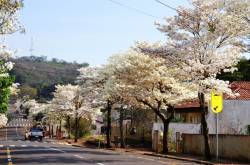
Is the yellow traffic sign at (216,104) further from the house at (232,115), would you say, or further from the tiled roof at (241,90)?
the tiled roof at (241,90)

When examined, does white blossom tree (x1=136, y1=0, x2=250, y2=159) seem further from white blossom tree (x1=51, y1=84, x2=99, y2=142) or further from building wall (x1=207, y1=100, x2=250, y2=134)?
white blossom tree (x1=51, y1=84, x2=99, y2=142)

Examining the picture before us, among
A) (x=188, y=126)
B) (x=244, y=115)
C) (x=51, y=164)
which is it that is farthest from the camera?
(x=188, y=126)

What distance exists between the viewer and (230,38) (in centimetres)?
3428

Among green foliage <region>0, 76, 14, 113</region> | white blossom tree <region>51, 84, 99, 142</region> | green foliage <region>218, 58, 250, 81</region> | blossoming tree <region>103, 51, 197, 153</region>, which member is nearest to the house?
blossoming tree <region>103, 51, 197, 153</region>

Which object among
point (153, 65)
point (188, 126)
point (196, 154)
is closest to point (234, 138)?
point (196, 154)

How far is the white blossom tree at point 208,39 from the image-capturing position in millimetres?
33312

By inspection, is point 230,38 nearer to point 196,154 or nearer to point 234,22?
point 234,22

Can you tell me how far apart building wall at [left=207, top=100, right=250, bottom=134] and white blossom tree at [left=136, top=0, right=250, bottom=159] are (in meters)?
13.4

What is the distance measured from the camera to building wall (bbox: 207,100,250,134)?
4794cm

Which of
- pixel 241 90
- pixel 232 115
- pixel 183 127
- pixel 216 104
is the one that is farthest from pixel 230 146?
pixel 183 127

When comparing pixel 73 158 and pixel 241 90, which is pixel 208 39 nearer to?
pixel 73 158

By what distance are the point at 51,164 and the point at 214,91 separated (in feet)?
40.9

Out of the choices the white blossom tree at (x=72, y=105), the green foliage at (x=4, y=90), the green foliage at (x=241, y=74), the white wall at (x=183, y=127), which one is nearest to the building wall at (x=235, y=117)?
the white wall at (x=183, y=127)

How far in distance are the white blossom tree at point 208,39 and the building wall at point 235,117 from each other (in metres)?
13.4
